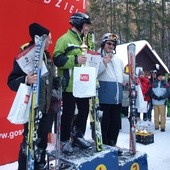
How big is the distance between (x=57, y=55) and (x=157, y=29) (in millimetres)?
25659

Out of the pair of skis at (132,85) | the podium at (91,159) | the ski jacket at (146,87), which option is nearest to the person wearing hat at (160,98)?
the ski jacket at (146,87)

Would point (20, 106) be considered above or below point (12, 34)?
below

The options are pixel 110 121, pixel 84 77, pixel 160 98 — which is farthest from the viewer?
pixel 160 98

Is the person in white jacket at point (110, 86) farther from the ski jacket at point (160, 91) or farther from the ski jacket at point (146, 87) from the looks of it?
the ski jacket at point (146, 87)

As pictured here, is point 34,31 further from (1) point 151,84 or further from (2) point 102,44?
(1) point 151,84

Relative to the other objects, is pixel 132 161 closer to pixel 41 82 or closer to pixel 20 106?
pixel 41 82

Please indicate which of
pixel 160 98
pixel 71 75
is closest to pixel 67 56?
pixel 71 75

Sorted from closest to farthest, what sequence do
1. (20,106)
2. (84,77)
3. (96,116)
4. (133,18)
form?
(20,106)
(84,77)
(96,116)
(133,18)

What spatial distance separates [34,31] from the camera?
118 inches

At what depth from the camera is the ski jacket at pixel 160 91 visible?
8016 millimetres

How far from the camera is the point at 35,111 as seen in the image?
2846 mm

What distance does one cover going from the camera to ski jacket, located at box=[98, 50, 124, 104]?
3.78 metres

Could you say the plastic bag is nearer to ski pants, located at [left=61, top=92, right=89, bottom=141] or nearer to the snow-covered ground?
ski pants, located at [left=61, top=92, right=89, bottom=141]

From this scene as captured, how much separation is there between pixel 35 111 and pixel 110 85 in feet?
4.14
